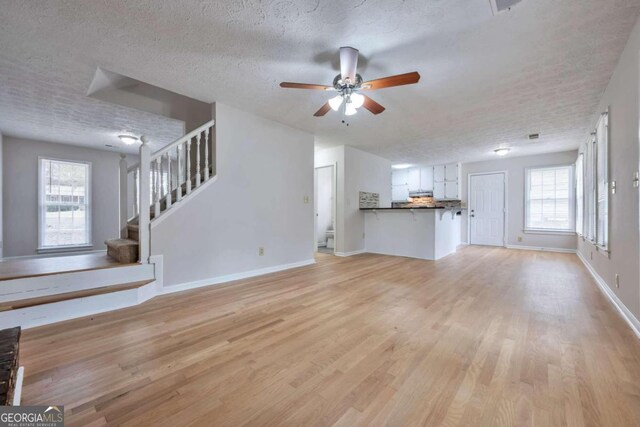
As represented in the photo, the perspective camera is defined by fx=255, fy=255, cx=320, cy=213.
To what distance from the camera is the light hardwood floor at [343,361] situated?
3.97 ft

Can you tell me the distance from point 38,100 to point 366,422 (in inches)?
203

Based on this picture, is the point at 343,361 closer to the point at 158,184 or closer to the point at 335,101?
the point at 335,101

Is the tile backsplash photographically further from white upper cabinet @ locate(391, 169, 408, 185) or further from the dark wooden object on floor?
the dark wooden object on floor

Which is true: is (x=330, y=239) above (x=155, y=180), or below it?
below

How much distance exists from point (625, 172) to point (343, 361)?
2.92m

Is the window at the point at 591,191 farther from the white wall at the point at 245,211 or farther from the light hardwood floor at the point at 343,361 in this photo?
the white wall at the point at 245,211

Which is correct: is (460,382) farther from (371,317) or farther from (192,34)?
(192,34)

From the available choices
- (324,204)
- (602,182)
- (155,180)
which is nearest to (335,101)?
(155,180)

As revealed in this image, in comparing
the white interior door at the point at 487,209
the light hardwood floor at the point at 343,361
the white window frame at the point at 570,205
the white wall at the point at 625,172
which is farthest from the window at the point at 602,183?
the white interior door at the point at 487,209

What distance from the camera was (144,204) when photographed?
292cm

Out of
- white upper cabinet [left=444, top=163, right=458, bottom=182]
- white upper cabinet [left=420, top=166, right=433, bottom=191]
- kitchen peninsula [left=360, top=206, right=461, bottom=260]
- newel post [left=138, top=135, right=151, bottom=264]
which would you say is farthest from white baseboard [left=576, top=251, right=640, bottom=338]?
white upper cabinet [left=420, top=166, right=433, bottom=191]

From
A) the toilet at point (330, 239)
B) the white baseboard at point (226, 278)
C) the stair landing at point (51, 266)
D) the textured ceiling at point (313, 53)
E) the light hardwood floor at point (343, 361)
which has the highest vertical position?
the textured ceiling at point (313, 53)

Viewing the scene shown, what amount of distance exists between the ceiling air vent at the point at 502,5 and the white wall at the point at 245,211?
304 cm

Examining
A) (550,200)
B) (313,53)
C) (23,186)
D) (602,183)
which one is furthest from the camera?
(550,200)
